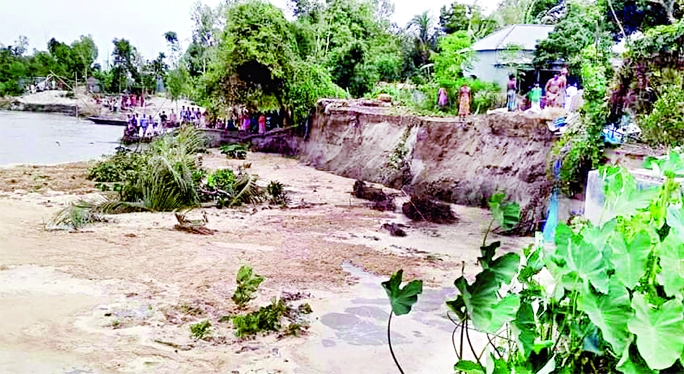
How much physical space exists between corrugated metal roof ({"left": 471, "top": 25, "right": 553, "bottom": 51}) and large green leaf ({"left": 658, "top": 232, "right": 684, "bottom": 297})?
2323 cm

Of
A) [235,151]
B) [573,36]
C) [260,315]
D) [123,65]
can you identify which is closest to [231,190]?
[260,315]

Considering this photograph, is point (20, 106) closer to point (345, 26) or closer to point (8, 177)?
point (345, 26)

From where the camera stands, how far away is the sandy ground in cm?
642

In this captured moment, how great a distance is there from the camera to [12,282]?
8.84m

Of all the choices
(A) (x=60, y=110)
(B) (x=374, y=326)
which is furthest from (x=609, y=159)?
(A) (x=60, y=110)

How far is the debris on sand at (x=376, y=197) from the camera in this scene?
53.0ft

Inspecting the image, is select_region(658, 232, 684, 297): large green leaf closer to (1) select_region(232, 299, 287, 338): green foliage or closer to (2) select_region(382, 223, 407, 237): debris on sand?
(1) select_region(232, 299, 287, 338): green foliage

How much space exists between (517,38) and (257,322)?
20.2m

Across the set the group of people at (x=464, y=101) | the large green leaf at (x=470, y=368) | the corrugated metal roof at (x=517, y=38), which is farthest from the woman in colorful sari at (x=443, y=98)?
the large green leaf at (x=470, y=368)

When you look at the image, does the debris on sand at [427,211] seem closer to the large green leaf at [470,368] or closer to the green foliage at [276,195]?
the green foliage at [276,195]

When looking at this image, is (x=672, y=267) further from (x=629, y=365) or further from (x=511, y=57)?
(x=511, y=57)

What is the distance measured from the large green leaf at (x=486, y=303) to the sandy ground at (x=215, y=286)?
453 cm

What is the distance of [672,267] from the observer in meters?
1.44

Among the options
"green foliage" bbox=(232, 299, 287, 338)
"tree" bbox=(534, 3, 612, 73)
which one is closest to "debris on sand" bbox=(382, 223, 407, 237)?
"green foliage" bbox=(232, 299, 287, 338)
